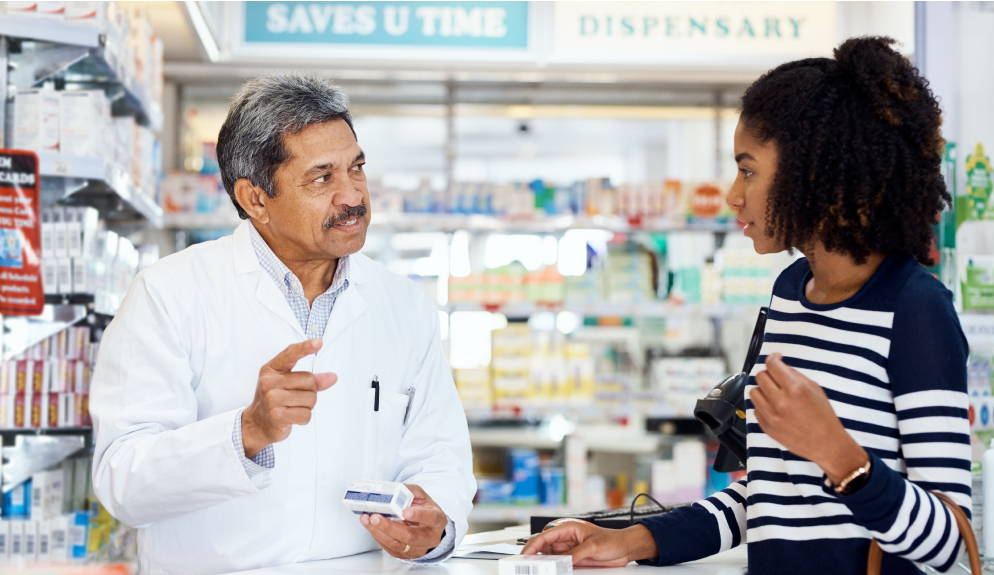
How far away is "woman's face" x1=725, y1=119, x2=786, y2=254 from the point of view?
1314 mm

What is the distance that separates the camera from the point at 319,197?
1.91m

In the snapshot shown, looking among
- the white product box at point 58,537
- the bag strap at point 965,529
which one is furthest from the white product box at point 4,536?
the bag strap at point 965,529

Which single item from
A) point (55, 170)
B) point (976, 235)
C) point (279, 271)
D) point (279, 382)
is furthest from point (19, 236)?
point (976, 235)

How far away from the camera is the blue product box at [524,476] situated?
471 centimetres

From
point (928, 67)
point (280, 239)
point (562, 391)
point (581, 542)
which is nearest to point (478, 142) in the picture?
point (562, 391)

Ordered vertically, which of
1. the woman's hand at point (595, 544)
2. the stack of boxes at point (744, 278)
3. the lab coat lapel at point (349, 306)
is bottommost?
the woman's hand at point (595, 544)

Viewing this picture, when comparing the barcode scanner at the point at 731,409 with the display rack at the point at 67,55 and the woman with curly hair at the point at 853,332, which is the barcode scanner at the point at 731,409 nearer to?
the woman with curly hair at the point at 853,332

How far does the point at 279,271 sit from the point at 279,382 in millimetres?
520

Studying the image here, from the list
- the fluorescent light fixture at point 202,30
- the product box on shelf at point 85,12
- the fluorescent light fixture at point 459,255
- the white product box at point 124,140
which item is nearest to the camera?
the product box on shelf at point 85,12

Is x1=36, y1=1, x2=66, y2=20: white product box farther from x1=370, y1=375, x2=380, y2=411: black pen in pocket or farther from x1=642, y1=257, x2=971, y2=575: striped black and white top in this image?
x1=642, y1=257, x2=971, y2=575: striped black and white top

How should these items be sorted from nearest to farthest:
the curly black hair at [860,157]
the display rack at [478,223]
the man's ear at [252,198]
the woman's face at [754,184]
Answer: the curly black hair at [860,157] → the woman's face at [754,184] → the man's ear at [252,198] → the display rack at [478,223]

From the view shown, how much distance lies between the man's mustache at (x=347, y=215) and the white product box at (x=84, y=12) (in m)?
1.54

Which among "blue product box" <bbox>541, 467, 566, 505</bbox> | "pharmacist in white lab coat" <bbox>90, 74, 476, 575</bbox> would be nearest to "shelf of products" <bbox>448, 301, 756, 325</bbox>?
"blue product box" <bbox>541, 467, 566, 505</bbox>

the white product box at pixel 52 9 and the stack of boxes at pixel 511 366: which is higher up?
the white product box at pixel 52 9
